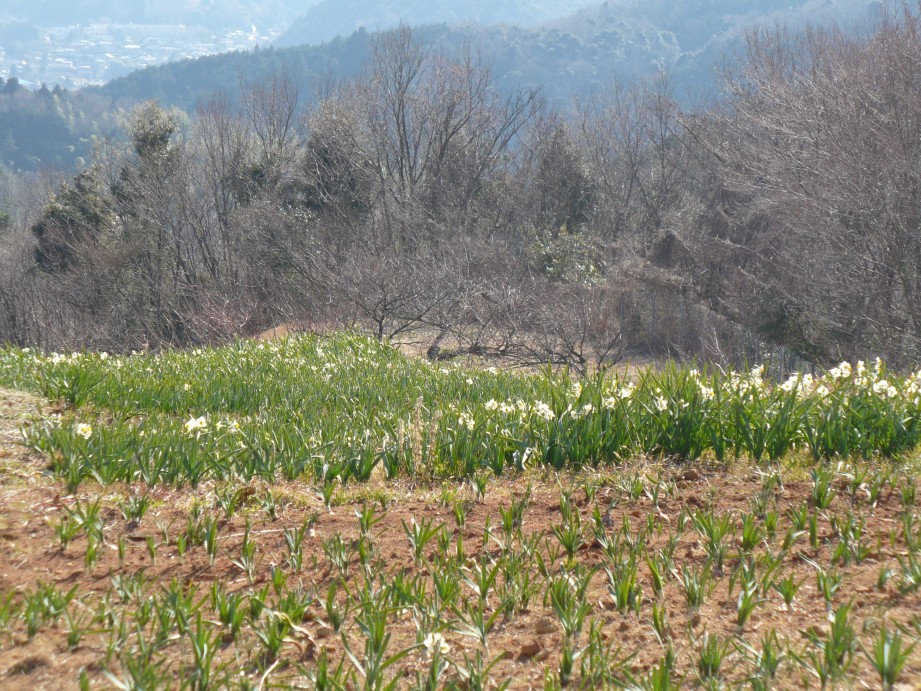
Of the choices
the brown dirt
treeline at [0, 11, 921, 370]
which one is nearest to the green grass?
the brown dirt

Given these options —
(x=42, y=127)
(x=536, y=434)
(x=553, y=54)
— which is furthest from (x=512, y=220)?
(x=553, y=54)

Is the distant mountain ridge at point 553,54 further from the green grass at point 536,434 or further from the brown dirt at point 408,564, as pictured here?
the brown dirt at point 408,564

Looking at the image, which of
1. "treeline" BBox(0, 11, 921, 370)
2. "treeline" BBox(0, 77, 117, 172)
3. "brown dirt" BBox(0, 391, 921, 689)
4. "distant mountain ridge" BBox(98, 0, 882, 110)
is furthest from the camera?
"distant mountain ridge" BBox(98, 0, 882, 110)

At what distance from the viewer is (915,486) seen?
339cm

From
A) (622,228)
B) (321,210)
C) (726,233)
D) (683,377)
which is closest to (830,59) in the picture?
(726,233)

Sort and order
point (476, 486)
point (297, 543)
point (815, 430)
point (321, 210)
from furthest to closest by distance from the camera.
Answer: point (321, 210) < point (815, 430) < point (476, 486) < point (297, 543)

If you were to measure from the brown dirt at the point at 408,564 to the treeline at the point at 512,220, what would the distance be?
12.1 metres

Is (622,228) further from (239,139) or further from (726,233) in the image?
(239,139)

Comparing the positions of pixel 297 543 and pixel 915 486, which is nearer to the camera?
pixel 297 543

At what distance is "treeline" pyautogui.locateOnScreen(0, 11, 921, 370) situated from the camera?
53.8 feet

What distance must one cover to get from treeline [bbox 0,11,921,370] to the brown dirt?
1206cm

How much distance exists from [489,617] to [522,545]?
1.55 ft

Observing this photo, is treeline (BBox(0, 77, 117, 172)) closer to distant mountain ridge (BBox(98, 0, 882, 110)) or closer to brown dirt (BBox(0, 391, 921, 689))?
distant mountain ridge (BBox(98, 0, 882, 110))

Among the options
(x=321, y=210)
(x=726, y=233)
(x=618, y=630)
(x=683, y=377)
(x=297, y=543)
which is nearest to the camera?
(x=618, y=630)
